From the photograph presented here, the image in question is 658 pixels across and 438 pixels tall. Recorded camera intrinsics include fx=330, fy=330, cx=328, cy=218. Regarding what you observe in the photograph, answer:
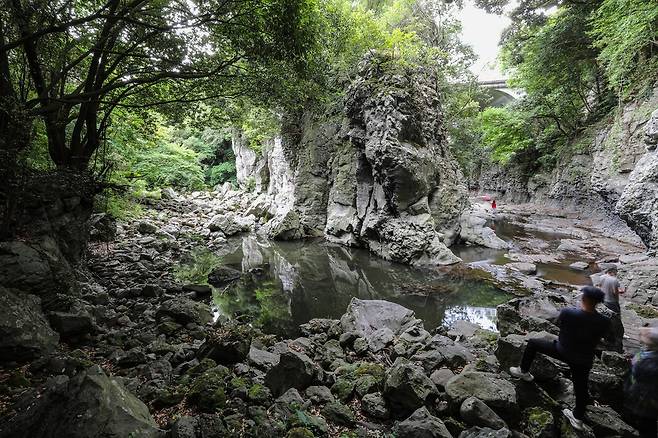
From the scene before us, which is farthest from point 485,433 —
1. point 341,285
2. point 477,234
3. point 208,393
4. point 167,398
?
point 477,234

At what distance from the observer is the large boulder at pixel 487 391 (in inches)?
151

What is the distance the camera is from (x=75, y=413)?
8.97 ft

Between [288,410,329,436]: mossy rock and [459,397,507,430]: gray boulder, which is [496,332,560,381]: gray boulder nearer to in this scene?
[459,397,507,430]: gray boulder

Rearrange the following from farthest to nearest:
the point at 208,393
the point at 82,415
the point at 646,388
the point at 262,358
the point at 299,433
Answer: the point at 262,358
the point at 208,393
the point at 299,433
the point at 646,388
the point at 82,415

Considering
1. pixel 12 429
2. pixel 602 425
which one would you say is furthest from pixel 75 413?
pixel 602 425

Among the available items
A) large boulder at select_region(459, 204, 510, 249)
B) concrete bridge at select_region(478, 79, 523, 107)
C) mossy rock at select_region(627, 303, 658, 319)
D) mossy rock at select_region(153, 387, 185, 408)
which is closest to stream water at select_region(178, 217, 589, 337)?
large boulder at select_region(459, 204, 510, 249)

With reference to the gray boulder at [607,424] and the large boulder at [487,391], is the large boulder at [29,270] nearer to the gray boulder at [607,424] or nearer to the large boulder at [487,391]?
the large boulder at [487,391]

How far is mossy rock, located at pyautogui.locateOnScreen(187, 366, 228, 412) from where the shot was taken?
12.4 ft

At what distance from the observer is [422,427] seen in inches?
140

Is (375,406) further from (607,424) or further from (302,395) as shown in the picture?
(607,424)

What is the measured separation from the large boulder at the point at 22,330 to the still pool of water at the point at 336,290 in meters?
4.18

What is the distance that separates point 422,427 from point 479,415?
690 mm

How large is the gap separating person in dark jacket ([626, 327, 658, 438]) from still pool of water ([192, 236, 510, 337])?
516cm

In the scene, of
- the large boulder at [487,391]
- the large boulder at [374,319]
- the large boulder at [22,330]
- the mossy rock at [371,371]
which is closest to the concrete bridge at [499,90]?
the large boulder at [374,319]
